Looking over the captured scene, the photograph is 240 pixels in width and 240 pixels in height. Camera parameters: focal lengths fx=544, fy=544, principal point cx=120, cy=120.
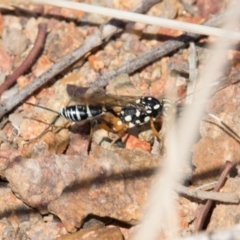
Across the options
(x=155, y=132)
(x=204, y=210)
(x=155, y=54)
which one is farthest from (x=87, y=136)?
(x=204, y=210)

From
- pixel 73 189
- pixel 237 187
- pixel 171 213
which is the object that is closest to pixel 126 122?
pixel 73 189

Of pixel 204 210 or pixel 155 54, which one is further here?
pixel 155 54

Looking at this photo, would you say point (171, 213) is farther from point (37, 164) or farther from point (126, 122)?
point (126, 122)

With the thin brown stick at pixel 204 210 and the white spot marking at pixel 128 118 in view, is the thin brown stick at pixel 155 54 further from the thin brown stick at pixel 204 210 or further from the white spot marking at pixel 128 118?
the thin brown stick at pixel 204 210

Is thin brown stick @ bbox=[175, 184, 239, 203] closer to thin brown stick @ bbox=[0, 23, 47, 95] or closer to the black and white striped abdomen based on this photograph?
the black and white striped abdomen

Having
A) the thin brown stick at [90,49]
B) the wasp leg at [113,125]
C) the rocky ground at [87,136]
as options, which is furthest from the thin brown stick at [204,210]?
the thin brown stick at [90,49]

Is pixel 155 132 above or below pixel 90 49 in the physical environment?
below

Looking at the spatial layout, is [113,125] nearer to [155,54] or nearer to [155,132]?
[155,132]
